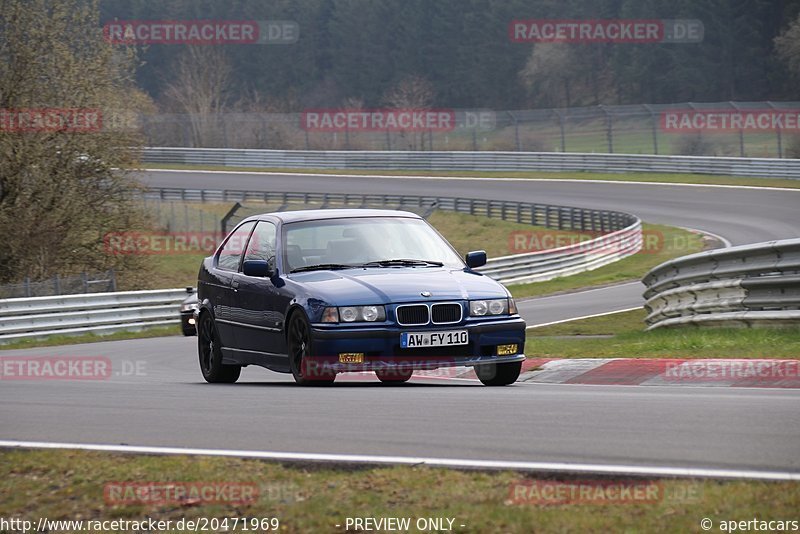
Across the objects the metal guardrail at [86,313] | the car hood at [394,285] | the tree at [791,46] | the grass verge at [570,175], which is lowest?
the metal guardrail at [86,313]

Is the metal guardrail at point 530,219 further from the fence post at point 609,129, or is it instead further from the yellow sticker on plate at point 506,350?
the yellow sticker on plate at point 506,350

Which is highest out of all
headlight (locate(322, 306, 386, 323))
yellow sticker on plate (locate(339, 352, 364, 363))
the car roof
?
the car roof

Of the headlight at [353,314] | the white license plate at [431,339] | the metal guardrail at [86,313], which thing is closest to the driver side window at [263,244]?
the headlight at [353,314]

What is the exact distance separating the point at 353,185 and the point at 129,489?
55180 millimetres

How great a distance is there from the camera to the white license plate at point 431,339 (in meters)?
9.77

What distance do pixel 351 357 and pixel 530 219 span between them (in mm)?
37375

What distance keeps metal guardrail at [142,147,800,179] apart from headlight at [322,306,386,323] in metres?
44.0

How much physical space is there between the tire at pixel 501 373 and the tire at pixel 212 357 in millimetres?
2676

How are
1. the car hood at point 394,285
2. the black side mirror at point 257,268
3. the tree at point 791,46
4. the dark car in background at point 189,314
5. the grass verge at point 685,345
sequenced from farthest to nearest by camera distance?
the tree at point 791,46 < the dark car in background at point 189,314 < the grass verge at point 685,345 < the black side mirror at point 257,268 < the car hood at point 394,285

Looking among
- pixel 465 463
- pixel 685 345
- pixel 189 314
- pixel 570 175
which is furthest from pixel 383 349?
pixel 570 175

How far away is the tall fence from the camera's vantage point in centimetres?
5756

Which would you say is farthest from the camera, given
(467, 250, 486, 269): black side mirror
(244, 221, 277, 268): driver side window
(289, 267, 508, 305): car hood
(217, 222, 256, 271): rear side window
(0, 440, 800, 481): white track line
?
(217, 222, 256, 271): rear side window

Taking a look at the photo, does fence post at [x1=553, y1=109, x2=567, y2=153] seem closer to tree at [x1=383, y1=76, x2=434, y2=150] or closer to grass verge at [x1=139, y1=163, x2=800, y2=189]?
grass verge at [x1=139, y1=163, x2=800, y2=189]

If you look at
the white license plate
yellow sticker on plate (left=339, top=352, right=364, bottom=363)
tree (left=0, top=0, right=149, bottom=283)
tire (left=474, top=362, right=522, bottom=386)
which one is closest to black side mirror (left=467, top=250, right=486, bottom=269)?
tire (left=474, top=362, right=522, bottom=386)
